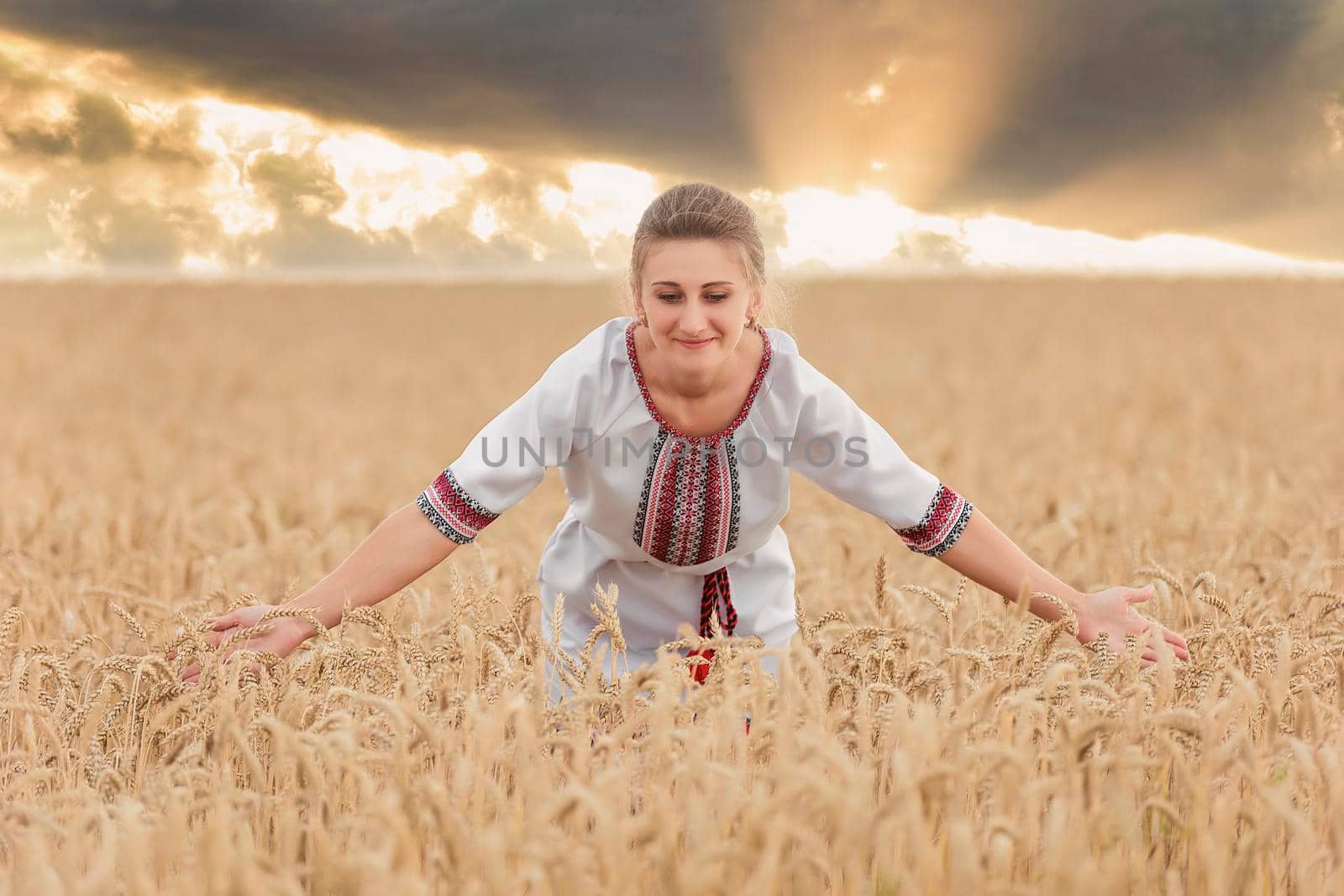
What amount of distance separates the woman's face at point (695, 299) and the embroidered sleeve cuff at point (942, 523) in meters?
0.63

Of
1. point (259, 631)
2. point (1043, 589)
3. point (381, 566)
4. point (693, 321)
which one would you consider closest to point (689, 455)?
point (693, 321)

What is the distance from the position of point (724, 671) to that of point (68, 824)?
3.65ft

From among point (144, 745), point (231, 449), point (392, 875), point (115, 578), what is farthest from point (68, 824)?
point (231, 449)

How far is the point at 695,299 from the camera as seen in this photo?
258cm

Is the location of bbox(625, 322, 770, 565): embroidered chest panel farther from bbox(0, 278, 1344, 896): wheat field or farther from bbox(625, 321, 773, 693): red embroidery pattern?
bbox(0, 278, 1344, 896): wheat field

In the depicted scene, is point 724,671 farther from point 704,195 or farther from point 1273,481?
point 1273,481

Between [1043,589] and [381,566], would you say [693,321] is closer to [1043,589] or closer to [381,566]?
[381,566]

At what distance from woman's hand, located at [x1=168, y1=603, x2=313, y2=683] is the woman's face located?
1011mm

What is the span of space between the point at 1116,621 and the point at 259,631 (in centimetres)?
191

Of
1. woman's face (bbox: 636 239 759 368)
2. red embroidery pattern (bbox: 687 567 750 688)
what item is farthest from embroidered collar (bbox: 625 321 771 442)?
red embroidery pattern (bbox: 687 567 750 688)

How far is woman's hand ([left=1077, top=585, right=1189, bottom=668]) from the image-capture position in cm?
269

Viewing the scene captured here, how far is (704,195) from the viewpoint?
2.71 m

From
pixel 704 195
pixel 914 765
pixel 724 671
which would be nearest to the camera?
pixel 914 765

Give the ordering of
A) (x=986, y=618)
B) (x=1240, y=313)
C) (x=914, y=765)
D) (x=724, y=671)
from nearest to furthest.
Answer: (x=914, y=765) → (x=724, y=671) → (x=986, y=618) → (x=1240, y=313)
